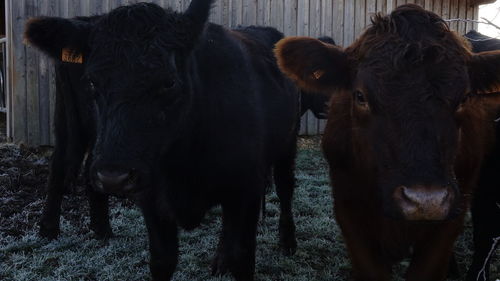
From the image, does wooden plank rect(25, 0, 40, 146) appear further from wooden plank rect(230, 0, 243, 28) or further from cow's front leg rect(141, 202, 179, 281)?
cow's front leg rect(141, 202, 179, 281)

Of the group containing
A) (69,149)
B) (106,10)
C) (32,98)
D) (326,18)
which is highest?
(326,18)

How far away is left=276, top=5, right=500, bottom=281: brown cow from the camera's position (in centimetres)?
188

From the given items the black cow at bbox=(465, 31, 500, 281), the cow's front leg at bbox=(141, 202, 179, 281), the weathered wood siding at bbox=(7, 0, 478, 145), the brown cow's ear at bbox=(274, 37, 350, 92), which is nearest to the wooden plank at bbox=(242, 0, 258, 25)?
the weathered wood siding at bbox=(7, 0, 478, 145)

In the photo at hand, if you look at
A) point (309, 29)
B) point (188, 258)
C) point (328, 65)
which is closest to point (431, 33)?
point (328, 65)

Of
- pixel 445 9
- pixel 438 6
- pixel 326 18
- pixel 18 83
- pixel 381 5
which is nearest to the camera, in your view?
pixel 18 83

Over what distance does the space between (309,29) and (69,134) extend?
258 inches

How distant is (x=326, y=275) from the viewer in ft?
11.6

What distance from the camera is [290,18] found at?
31.1 ft

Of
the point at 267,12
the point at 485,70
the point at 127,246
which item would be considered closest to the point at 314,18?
the point at 267,12

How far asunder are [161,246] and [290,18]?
732cm

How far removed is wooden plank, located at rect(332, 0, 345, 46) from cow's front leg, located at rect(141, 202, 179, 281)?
788 cm

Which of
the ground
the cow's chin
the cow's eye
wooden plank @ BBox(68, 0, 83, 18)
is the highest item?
wooden plank @ BBox(68, 0, 83, 18)

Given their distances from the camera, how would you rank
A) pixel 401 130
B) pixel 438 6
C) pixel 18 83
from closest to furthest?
pixel 401 130 < pixel 18 83 < pixel 438 6

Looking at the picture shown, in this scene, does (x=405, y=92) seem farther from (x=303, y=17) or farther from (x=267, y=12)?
(x=303, y=17)
